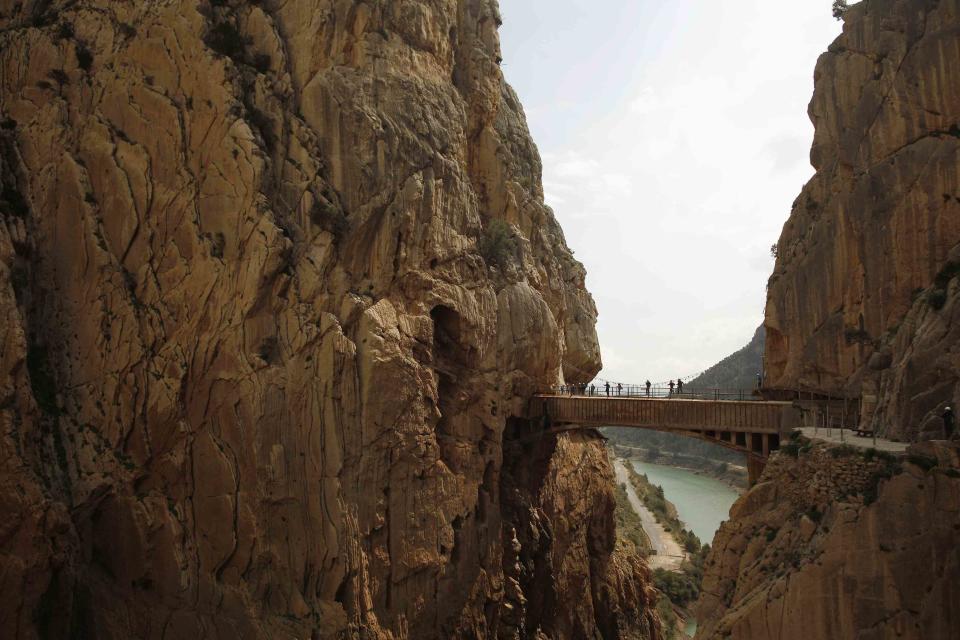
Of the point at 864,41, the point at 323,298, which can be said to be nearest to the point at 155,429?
the point at 323,298

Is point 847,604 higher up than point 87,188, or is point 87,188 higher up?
point 87,188

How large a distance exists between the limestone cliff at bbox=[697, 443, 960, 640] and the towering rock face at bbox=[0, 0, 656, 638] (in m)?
11.4

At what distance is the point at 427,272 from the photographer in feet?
85.1

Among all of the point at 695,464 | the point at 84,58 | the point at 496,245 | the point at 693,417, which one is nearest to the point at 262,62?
the point at 84,58

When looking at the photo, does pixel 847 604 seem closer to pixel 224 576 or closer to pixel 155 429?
pixel 224 576

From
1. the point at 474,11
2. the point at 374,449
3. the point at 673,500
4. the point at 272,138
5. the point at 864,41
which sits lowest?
the point at 673,500

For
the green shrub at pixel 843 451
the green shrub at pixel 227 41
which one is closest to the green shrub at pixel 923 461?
the green shrub at pixel 843 451

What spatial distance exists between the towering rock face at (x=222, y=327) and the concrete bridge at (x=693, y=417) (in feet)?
19.6

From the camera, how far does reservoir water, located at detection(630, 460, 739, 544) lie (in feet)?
227

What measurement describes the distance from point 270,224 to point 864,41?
21176 mm

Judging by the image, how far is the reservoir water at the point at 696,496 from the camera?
6906 centimetres

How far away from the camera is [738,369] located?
103 meters

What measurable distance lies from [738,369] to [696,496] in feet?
87.7

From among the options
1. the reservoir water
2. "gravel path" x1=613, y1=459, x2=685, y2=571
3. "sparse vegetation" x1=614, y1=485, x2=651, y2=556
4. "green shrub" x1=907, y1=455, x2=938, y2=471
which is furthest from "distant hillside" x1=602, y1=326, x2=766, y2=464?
"green shrub" x1=907, y1=455, x2=938, y2=471
